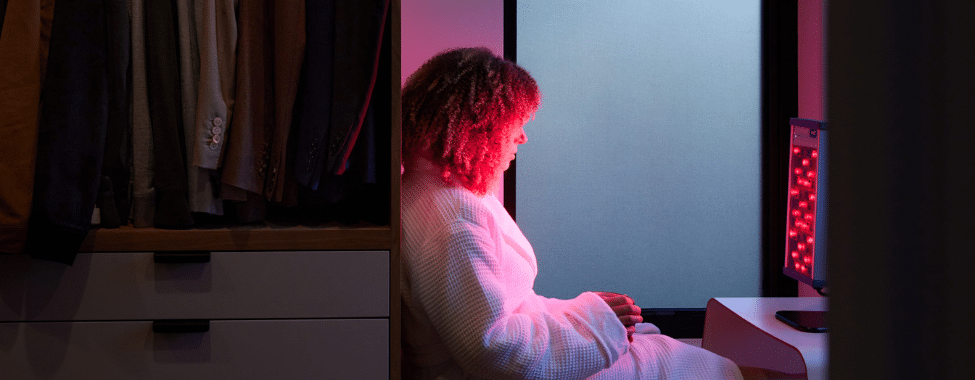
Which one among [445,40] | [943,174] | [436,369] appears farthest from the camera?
[445,40]

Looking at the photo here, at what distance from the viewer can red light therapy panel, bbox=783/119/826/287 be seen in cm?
160

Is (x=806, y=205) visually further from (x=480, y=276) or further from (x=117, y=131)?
(x=117, y=131)

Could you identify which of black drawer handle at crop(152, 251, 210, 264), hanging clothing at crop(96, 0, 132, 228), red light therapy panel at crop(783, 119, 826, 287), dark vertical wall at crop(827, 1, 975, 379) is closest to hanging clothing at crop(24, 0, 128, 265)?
hanging clothing at crop(96, 0, 132, 228)

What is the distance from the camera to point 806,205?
1670 millimetres

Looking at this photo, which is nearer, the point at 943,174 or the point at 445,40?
the point at 943,174

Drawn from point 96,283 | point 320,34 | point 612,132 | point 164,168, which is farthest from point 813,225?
point 96,283

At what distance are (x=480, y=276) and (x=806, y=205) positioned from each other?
98 cm

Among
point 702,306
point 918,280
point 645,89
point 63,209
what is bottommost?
A: point 702,306

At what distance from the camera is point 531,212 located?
7.92 ft

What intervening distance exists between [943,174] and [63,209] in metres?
1.40

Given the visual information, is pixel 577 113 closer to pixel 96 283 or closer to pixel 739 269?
pixel 739 269

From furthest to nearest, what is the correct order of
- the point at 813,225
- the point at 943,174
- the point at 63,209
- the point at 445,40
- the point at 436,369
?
1. the point at 445,40
2. the point at 813,225
3. the point at 436,369
4. the point at 63,209
5. the point at 943,174

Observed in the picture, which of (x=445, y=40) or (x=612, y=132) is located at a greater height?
(x=445, y=40)

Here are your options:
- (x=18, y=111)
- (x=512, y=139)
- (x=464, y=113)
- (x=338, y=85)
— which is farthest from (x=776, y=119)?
(x=18, y=111)
